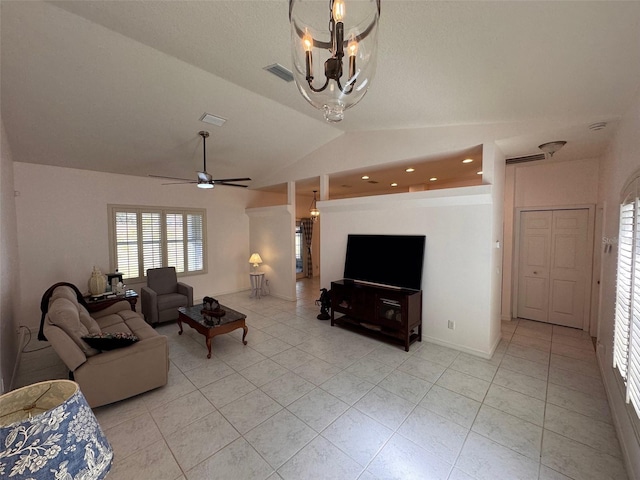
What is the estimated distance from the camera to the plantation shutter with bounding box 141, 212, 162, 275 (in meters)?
5.75

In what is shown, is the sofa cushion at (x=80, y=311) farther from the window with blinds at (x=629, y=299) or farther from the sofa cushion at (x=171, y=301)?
the window with blinds at (x=629, y=299)

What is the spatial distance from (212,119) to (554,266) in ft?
20.6

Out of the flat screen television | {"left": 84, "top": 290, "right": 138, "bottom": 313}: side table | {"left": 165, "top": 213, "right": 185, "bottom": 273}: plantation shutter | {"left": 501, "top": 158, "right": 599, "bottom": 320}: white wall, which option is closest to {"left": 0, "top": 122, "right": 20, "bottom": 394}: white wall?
{"left": 84, "top": 290, "right": 138, "bottom": 313}: side table

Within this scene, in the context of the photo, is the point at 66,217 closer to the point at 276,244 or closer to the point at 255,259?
the point at 255,259

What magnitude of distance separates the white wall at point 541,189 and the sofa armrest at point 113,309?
6669mm

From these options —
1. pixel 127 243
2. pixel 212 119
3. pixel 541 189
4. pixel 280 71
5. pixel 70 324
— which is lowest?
pixel 70 324

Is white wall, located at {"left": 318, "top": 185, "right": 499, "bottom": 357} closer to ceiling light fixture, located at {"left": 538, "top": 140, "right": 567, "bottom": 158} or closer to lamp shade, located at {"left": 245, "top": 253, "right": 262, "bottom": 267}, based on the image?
ceiling light fixture, located at {"left": 538, "top": 140, "right": 567, "bottom": 158}

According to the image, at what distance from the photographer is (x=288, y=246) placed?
251 inches

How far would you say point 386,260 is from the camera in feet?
14.6

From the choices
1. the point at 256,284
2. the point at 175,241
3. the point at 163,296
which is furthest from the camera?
the point at 256,284

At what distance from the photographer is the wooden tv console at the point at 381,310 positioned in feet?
12.5

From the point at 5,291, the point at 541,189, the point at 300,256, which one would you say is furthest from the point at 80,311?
the point at 541,189

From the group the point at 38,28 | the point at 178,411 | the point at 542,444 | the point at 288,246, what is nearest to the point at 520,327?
the point at 542,444

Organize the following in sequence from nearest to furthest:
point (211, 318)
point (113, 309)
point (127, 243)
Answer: point (211, 318) → point (113, 309) → point (127, 243)
